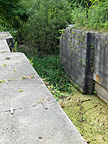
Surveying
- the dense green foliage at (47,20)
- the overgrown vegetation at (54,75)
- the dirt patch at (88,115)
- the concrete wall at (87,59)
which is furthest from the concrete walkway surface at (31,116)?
the dense green foliage at (47,20)

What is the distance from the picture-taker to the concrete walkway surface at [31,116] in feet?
3.26

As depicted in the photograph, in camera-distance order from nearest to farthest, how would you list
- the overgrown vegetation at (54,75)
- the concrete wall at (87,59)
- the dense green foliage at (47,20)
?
the concrete wall at (87,59), the overgrown vegetation at (54,75), the dense green foliage at (47,20)

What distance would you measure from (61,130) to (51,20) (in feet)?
25.5

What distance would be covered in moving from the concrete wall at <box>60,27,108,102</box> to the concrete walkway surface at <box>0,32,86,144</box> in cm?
304

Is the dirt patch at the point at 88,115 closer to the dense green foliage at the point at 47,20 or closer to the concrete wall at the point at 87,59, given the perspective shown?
the concrete wall at the point at 87,59

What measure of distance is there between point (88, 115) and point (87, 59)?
163cm

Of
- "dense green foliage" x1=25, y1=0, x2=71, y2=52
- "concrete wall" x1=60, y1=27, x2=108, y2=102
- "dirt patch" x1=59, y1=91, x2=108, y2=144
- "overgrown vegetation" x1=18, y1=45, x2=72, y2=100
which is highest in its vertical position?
"dense green foliage" x1=25, y1=0, x2=71, y2=52

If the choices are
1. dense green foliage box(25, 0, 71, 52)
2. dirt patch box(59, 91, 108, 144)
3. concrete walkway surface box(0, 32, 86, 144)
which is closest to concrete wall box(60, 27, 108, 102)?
dirt patch box(59, 91, 108, 144)

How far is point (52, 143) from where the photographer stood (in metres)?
0.96

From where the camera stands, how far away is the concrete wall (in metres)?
4.46

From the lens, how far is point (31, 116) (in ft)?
3.87

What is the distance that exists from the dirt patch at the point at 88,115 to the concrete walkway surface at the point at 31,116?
2.42 metres

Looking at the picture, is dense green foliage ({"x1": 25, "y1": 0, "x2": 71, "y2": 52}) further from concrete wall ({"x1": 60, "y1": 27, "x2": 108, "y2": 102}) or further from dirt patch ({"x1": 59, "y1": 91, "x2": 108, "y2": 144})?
dirt patch ({"x1": 59, "y1": 91, "x2": 108, "y2": 144})

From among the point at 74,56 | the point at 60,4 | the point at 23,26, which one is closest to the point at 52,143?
the point at 74,56
